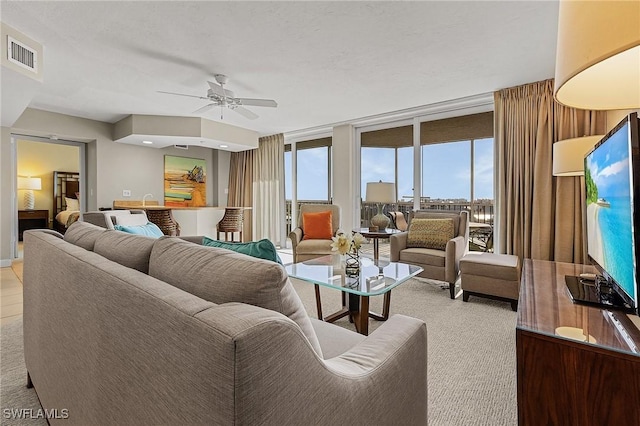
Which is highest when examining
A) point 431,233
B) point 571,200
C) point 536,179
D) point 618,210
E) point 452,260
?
point 536,179

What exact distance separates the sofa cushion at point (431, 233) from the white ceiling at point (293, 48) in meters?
1.62

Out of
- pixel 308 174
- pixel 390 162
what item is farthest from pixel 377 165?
pixel 308 174

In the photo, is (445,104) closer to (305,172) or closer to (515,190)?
(515,190)

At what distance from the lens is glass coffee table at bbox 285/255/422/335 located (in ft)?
6.95

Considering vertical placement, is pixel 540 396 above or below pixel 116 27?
below

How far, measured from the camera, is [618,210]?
3.59 feet

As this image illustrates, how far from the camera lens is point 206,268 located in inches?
34.0

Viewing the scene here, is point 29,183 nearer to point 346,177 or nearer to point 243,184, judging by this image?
point 243,184

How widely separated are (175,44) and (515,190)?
3929mm

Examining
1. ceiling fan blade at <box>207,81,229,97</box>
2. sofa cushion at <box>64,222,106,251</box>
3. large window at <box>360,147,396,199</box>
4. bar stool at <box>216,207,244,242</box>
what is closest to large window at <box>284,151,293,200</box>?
bar stool at <box>216,207,244,242</box>

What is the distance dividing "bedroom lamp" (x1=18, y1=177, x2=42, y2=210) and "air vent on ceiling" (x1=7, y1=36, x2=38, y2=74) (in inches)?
147

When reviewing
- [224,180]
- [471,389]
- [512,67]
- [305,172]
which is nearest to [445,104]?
[512,67]

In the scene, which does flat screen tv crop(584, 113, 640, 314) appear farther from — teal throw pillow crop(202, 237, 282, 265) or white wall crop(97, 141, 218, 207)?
white wall crop(97, 141, 218, 207)

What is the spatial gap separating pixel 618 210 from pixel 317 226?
140 inches
